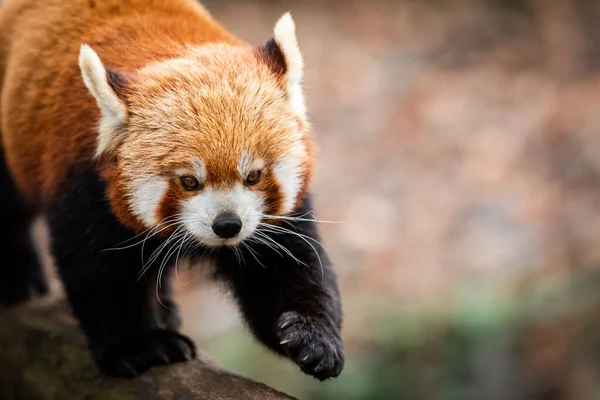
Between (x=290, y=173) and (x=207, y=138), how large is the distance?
12.8 inches

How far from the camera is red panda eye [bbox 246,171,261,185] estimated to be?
267 centimetres

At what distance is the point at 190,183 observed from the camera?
264cm

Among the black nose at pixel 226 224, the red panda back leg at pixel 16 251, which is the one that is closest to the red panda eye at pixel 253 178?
the black nose at pixel 226 224

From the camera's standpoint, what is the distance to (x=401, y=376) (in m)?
6.28

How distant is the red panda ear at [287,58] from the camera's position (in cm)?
289

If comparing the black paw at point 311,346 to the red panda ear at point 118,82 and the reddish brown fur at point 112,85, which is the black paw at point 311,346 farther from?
the red panda ear at point 118,82

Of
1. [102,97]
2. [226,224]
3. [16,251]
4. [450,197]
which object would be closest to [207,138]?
[226,224]

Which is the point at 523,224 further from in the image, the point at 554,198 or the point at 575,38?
the point at 575,38

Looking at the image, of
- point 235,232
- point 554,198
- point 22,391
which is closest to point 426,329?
point 554,198

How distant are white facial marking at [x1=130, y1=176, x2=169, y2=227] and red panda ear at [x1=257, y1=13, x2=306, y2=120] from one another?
548 millimetres

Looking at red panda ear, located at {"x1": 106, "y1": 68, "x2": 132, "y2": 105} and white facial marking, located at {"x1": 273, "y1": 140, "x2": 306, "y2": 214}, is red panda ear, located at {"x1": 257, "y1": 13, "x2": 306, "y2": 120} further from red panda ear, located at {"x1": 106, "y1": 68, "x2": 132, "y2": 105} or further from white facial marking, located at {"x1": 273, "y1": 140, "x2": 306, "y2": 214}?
red panda ear, located at {"x1": 106, "y1": 68, "x2": 132, "y2": 105}

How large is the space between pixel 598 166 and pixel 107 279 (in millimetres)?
6264

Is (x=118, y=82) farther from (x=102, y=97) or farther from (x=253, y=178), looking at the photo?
(x=253, y=178)

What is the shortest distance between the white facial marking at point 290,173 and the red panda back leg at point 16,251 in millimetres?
1742
